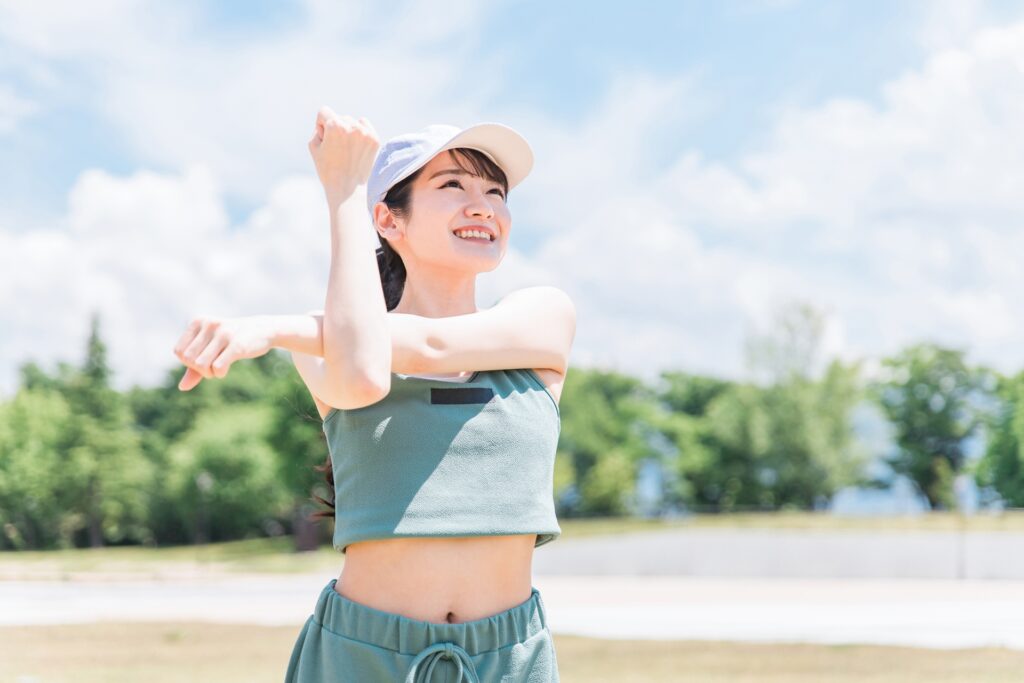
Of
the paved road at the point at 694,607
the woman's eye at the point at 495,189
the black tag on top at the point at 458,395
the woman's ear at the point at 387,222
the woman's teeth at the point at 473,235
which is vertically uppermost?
the woman's eye at the point at 495,189

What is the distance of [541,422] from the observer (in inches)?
73.5

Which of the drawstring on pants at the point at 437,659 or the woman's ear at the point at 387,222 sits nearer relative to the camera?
the drawstring on pants at the point at 437,659

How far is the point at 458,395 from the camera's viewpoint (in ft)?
5.84

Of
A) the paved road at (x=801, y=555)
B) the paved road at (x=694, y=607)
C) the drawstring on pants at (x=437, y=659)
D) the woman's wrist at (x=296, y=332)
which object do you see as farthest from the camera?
the paved road at (x=801, y=555)

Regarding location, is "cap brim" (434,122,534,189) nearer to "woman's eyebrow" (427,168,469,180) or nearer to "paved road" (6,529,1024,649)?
"woman's eyebrow" (427,168,469,180)

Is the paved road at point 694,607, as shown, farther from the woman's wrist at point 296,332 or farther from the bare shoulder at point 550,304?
the woman's wrist at point 296,332

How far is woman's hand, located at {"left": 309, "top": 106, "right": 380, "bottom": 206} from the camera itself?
5.40ft

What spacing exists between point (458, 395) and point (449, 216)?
350mm

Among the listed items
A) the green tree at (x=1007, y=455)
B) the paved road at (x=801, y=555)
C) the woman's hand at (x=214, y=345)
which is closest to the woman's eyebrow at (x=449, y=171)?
the woman's hand at (x=214, y=345)

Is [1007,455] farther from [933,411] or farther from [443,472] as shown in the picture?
[933,411]

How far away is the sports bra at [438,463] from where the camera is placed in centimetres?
174

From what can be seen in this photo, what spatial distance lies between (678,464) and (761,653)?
34923 mm

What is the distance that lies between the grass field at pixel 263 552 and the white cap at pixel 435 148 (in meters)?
10.9

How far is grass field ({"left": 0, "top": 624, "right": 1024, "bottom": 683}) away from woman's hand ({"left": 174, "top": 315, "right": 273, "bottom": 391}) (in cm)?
658
